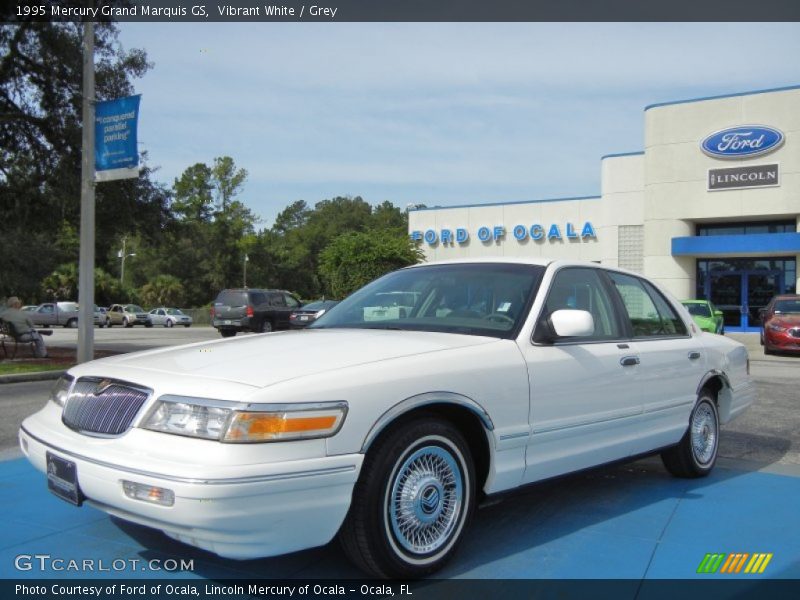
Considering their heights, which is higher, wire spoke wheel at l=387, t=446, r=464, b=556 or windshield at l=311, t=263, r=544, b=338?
windshield at l=311, t=263, r=544, b=338

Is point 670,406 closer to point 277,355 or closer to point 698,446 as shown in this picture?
point 698,446

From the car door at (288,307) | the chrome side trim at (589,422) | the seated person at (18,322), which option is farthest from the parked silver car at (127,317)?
the chrome side trim at (589,422)

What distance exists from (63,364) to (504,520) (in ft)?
37.1

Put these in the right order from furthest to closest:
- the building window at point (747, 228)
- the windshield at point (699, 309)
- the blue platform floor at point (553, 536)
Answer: the building window at point (747, 228)
the windshield at point (699, 309)
the blue platform floor at point (553, 536)

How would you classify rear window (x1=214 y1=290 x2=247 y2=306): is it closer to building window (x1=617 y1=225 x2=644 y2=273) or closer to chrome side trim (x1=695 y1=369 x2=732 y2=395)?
building window (x1=617 y1=225 x2=644 y2=273)

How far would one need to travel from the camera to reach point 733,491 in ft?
18.0

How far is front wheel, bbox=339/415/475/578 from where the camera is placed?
3.34 metres

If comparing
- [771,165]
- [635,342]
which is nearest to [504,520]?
[635,342]

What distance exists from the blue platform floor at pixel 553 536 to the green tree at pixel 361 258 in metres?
25.1

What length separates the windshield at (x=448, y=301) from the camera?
174 inches

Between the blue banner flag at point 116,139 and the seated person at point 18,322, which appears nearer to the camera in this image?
the blue banner flag at point 116,139

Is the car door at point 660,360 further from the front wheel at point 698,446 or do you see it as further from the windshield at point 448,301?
the windshield at point 448,301

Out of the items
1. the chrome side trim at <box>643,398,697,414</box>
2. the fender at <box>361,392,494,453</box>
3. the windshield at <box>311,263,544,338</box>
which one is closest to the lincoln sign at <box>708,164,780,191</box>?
the chrome side trim at <box>643,398,697,414</box>

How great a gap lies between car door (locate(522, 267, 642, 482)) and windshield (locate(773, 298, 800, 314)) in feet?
58.4
